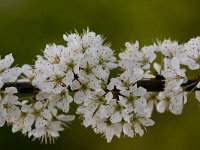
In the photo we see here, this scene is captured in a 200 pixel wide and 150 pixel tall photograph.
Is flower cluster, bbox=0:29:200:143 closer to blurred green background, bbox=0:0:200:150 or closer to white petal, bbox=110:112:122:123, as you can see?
white petal, bbox=110:112:122:123

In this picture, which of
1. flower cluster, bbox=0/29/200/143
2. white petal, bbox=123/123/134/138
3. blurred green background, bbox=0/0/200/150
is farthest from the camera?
blurred green background, bbox=0/0/200/150

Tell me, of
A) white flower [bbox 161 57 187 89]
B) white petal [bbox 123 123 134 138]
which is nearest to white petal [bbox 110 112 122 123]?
white petal [bbox 123 123 134 138]

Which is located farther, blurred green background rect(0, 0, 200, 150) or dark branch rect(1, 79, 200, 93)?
blurred green background rect(0, 0, 200, 150)

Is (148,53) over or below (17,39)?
below

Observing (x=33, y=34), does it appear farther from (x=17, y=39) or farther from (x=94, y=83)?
(x=94, y=83)

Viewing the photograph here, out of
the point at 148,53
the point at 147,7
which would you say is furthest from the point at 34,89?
the point at 147,7

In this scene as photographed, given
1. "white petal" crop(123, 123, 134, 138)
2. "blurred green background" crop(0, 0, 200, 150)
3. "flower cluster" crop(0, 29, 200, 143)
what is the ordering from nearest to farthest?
"flower cluster" crop(0, 29, 200, 143)
"white petal" crop(123, 123, 134, 138)
"blurred green background" crop(0, 0, 200, 150)

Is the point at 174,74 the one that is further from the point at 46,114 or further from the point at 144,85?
the point at 46,114

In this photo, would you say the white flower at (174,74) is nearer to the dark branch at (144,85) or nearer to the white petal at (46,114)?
the dark branch at (144,85)

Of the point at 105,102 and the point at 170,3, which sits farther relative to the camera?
the point at 170,3
